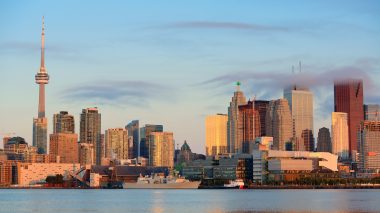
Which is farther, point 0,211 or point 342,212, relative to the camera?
point 0,211

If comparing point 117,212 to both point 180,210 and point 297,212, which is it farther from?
point 297,212

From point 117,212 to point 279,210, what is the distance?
81.9ft

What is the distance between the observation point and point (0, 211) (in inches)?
5103

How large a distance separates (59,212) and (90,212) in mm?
4992

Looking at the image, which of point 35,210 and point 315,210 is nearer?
point 315,210

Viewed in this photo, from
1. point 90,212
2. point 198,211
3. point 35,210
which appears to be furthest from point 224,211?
point 35,210

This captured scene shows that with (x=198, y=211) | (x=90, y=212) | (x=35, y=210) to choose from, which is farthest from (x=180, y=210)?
(x=35, y=210)

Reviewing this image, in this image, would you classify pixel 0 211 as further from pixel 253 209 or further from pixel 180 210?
pixel 253 209

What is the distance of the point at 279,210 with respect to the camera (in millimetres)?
123000

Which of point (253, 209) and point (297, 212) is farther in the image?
point (253, 209)

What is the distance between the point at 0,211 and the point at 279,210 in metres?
44.9

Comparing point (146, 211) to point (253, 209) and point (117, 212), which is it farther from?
point (253, 209)

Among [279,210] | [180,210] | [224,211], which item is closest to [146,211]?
[180,210]

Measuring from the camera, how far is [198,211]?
123875 mm
